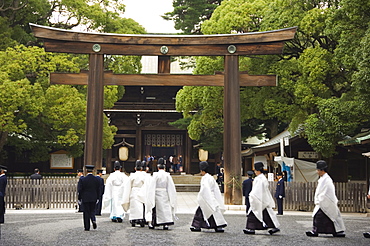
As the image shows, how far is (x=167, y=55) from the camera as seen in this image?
1770 cm

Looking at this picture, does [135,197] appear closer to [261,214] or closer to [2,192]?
[2,192]

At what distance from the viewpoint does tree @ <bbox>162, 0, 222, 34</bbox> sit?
33094mm

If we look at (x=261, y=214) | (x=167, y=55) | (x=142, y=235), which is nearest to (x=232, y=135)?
(x=167, y=55)

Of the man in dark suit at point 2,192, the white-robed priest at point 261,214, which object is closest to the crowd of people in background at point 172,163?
the man in dark suit at point 2,192

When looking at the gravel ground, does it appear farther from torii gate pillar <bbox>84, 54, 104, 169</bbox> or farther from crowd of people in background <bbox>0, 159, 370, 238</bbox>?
torii gate pillar <bbox>84, 54, 104, 169</bbox>

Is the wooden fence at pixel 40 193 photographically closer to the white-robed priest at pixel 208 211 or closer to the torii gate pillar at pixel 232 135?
the torii gate pillar at pixel 232 135

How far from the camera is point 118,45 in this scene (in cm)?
1761

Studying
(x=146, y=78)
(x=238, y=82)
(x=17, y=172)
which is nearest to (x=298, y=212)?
(x=238, y=82)

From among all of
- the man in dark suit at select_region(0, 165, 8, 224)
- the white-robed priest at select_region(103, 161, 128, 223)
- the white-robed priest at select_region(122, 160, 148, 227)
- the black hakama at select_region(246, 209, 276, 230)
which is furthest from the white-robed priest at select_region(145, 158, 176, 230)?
the man in dark suit at select_region(0, 165, 8, 224)

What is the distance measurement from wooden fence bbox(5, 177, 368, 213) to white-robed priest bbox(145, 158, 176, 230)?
19.8 ft

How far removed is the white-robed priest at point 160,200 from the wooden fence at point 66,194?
19.8ft

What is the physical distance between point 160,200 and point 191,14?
23461 mm

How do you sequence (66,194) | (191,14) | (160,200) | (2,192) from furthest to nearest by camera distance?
1. (191,14)
2. (66,194)
3. (2,192)
4. (160,200)

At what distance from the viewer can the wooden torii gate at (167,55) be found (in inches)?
675
